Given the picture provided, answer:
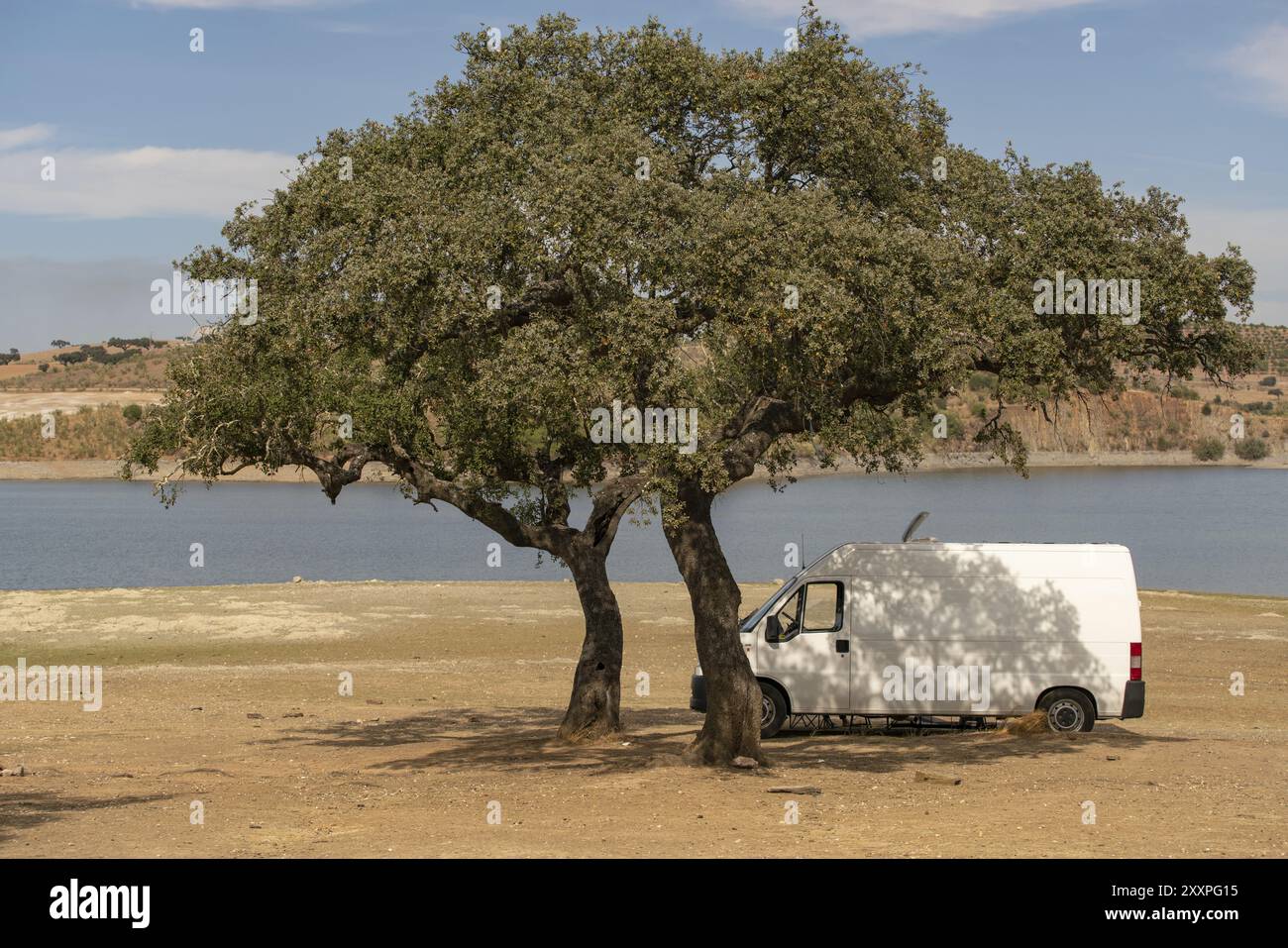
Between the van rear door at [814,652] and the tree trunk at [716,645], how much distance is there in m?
2.77

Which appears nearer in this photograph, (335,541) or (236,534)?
(335,541)

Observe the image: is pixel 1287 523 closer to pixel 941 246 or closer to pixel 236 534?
pixel 236 534

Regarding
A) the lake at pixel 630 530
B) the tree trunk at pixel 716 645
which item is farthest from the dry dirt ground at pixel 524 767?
the lake at pixel 630 530

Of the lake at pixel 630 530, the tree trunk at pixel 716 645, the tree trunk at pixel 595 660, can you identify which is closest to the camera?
the tree trunk at pixel 716 645

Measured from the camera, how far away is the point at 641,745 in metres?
19.6

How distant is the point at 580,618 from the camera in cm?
3744

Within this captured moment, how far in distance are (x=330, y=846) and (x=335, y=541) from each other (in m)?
71.6

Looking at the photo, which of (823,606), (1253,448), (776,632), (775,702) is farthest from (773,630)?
(1253,448)

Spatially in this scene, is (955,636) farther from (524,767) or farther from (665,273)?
(665,273)

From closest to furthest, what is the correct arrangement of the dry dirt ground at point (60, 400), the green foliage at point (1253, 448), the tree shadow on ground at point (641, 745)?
the tree shadow on ground at point (641, 745) → the dry dirt ground at point (60, 400) → the green foliage at point (1253, 448)

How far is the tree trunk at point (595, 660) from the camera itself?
770 inches

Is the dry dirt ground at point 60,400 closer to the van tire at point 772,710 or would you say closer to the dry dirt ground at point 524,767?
the dry dirt ground at point 524,767

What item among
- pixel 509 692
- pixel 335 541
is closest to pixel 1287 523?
pixel 335 541

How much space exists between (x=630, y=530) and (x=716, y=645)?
70.6 metres
